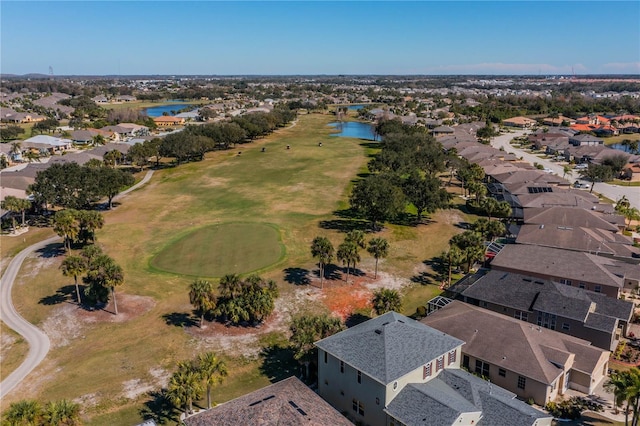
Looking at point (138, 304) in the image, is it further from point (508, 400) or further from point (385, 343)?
point (508, 400)

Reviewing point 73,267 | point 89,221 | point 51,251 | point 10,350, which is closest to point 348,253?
point 73,267

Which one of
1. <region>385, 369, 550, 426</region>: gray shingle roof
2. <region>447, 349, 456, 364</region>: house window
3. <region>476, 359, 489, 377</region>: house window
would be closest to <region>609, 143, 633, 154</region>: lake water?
<region>476, 359, 489, 377</region>: house window

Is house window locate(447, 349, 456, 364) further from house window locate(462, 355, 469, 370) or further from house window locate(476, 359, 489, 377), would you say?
house window locate(462, 355, 469, 370)

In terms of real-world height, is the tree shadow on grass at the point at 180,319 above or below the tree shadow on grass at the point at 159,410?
above

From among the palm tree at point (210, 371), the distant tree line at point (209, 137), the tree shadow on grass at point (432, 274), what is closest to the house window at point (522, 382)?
the tree shadow on grass at point (432, 274)

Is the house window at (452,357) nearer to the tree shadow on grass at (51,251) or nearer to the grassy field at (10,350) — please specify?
the grassy field at (10,350)

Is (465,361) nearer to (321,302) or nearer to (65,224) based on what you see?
(321,302)

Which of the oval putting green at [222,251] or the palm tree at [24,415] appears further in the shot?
the oval putting green at [222,251]

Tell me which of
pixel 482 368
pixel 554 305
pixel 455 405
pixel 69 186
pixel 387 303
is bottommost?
pixel 482 368
